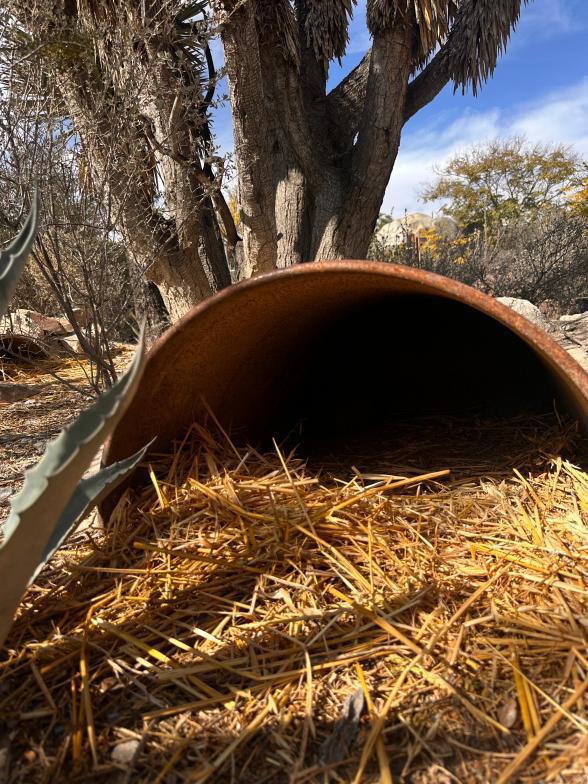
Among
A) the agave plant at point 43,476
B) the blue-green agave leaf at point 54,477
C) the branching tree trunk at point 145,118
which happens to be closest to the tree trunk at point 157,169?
the branching tree trunk at point 145,118

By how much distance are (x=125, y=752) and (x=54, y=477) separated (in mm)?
549

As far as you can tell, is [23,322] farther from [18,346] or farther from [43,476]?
[43,476]

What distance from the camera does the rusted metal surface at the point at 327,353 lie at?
1.73 metres

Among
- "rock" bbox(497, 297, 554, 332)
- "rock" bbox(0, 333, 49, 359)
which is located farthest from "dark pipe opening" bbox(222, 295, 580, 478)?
"rock" bbox(0, 333, 49, 359)

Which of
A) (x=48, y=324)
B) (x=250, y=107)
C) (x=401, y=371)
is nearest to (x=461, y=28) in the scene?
(x=250, y=107)

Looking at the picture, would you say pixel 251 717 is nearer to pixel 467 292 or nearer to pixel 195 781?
pixel 195 781

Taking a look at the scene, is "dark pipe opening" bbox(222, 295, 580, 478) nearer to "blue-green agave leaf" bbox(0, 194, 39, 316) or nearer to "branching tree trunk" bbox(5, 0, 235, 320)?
"blue-green agave leaf" bbox(0, 194, 39, 316)

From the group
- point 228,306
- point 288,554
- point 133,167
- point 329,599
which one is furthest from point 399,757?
point 133,167

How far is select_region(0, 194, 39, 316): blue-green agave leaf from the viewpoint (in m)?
1.19

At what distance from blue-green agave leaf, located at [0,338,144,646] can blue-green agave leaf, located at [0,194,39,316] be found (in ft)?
1.24

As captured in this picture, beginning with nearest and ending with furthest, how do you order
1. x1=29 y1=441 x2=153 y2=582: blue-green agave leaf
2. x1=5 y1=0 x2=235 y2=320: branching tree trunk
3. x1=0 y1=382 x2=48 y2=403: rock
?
x1=29 y1=441 x2=153 y2=582: blue-green agave leaf < x1=5 y1=0 x2=235 y2=320: branching tree trunk < x1=0 y1=382 x2=48 y2=403: rock

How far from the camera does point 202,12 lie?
432 cm

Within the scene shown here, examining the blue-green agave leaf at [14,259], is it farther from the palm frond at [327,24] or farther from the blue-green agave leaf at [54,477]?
the palm frond at [327,24]

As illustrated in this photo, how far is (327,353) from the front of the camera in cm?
317
